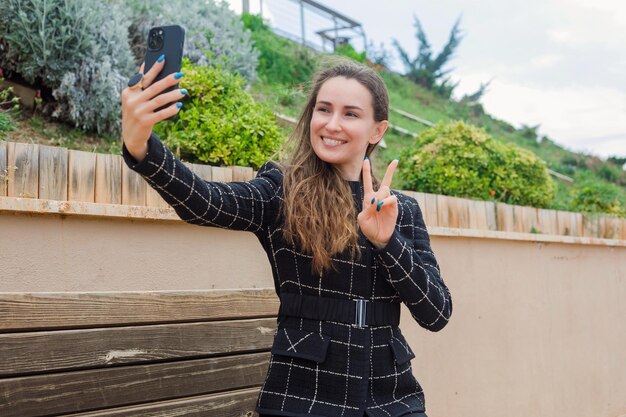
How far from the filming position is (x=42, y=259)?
2.76 metres

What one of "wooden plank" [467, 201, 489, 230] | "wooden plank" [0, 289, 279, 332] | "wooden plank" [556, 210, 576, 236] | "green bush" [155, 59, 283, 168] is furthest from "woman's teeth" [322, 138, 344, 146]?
"wooden plank" [556, 210, 576, 236]

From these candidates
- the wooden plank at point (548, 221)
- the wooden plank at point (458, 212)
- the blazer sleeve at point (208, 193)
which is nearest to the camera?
the blazer sleeve at point (208, 193)

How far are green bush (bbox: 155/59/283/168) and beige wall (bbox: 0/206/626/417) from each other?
0.71 metres

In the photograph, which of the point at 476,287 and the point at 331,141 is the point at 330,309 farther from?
the point at 476,287

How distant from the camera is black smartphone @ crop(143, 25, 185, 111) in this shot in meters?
1.69

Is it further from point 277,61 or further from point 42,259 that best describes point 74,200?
point 277,61

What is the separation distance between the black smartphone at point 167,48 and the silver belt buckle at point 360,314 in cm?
89

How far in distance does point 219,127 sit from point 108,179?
112 centimetres

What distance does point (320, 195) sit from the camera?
2.29 meters

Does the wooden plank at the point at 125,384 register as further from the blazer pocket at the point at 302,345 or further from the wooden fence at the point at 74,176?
the blazer pocket at the point at 302,345

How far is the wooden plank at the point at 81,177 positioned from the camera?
2.97m

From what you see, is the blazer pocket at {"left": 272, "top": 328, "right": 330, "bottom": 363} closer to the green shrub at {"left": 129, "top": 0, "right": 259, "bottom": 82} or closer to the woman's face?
the woman's face

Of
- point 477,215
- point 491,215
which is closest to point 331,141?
point 477,215

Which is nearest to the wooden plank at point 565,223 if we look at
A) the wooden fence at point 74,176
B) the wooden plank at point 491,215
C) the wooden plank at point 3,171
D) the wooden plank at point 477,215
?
the wooden plank at point 491,215
